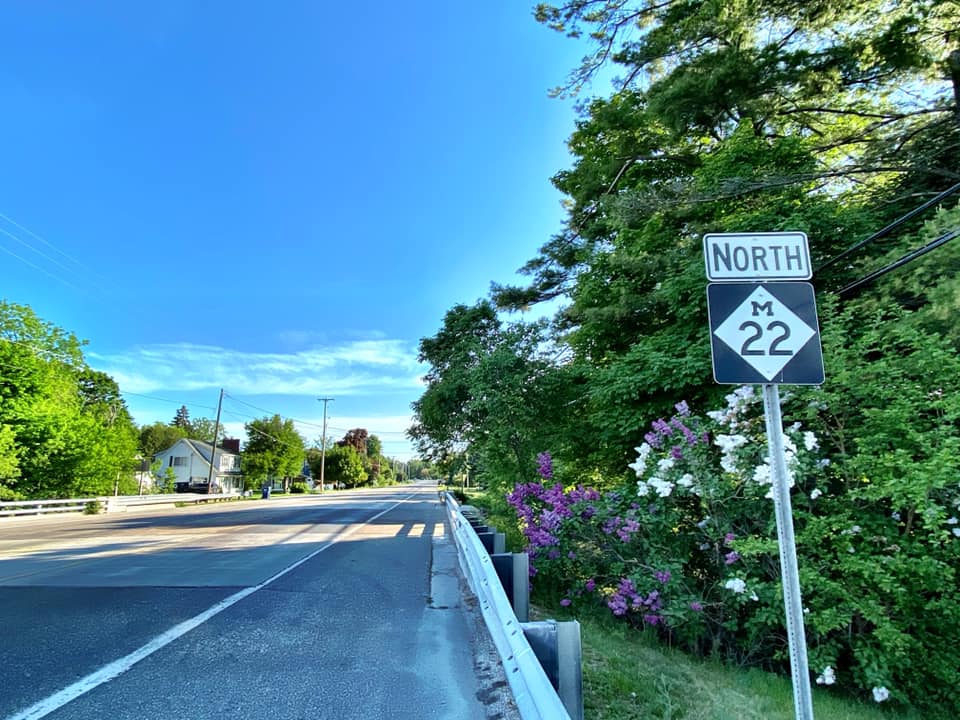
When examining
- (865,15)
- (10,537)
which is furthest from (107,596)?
(865,15)

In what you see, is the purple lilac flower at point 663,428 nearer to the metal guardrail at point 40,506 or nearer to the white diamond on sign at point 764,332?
the white diamond on sign at point 764,332

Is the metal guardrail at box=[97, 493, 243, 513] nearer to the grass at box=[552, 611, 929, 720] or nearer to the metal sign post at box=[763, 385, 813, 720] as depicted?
the grass at box=[552, 611, 929, 720]

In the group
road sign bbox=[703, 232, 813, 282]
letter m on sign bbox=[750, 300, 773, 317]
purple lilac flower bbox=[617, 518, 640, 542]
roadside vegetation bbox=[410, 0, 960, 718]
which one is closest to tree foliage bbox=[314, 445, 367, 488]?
roadside vegetation bbox=[410, 0, 960, 718]

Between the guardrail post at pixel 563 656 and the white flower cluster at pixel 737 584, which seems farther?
the white flower cluster at pixel 737 584

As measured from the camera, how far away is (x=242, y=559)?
9.77 metres

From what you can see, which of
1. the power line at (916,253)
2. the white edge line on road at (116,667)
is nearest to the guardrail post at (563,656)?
the white edge line on road at (116,667)

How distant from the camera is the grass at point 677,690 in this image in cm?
385

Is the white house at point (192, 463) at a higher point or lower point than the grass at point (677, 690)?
higher

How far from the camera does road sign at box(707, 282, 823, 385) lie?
2941mm

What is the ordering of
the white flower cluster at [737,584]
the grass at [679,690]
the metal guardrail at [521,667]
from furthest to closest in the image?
the white flower cluster at [737,584], the grass at [679,690], the metal guardrail at [521,667]

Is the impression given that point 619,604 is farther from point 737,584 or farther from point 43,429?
point 43,429

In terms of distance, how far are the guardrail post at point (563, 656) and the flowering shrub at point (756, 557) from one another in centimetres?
299

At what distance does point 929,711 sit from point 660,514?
2.96 m

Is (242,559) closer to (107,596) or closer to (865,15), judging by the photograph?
(107,596)
